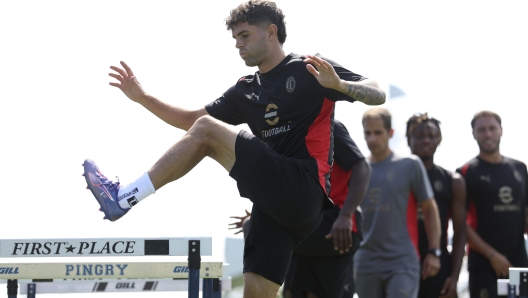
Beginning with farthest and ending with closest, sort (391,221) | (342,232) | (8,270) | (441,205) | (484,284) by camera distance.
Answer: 1. (441,205)
2. (484,284)
3. (391,221)
4. (342,232)
5. (8,270)

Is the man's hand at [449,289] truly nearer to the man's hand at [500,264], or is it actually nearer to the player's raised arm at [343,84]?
the man's hand at [500,264]

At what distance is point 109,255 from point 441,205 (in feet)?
11.1

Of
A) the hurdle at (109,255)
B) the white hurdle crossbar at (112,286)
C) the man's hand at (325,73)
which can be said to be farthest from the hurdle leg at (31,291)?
the man's hand at (325,73)

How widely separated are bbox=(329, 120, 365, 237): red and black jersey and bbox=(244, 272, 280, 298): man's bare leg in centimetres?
139

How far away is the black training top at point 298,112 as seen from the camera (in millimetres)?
5336

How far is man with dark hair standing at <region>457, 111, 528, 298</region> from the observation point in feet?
25.2

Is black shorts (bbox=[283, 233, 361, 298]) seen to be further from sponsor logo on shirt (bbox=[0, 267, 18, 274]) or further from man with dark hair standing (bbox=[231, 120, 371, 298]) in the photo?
sponsor logo on shirt (bbox=[0, 267, 18, 274])

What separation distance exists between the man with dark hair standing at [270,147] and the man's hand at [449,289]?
2.57m

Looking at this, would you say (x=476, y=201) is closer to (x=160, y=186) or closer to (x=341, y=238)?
(x=341, y=238)

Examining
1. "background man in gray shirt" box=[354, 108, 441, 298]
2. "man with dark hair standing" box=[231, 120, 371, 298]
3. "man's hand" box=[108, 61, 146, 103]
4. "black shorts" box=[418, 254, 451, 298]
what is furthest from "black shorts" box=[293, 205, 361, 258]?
"man's hand" box=[108, 61, 146, 103]

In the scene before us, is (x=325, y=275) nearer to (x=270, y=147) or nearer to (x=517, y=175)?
(x=270, y=147)

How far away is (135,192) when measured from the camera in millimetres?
5215

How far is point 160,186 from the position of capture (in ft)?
17.0

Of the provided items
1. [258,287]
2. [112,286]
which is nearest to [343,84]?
[258,287]
